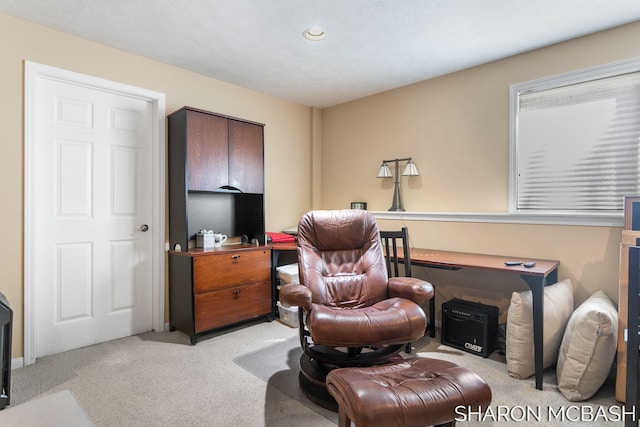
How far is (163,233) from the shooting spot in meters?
3.14

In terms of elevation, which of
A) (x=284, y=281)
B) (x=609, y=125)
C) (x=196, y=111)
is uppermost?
(x=196, y=111)

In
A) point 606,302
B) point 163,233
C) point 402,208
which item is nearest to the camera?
point 606,302

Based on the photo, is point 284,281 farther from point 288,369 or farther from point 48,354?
point 48,354

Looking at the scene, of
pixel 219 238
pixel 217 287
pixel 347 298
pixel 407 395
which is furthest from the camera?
pixel 219 238

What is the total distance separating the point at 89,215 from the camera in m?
2.82

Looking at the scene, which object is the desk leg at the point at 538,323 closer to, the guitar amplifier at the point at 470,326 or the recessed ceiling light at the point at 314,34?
the guitar amplifier at the point at 470,326

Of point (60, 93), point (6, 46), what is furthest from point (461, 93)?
point (6, 46)

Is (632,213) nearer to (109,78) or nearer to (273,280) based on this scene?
(273,280)

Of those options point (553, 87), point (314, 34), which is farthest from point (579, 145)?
point (314, 34)

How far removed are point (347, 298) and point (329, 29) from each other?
1976 millimetres

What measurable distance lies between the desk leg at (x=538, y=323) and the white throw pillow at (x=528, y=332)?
0.06 metres

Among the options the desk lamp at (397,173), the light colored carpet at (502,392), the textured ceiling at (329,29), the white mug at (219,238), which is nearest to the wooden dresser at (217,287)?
the white mug at (219,238)

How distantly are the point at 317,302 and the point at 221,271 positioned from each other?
1.08 metres

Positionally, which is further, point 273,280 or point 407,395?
point 273,280
